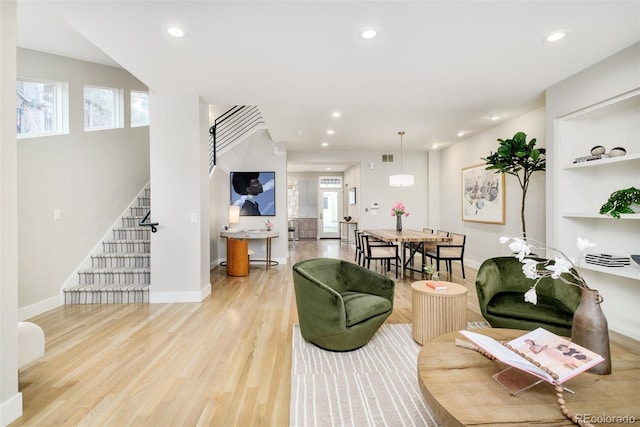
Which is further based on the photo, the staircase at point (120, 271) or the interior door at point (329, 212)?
the interior door at point (329, 212)

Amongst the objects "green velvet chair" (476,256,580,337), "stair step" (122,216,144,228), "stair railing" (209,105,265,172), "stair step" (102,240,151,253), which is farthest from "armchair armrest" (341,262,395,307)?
"stair railing" (209,105,265,172)

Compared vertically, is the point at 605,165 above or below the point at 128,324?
above

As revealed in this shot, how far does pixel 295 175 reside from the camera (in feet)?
41.4

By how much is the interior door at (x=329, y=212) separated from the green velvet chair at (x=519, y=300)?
989 cm

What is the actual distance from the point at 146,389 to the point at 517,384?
222cm

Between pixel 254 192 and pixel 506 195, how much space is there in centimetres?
490

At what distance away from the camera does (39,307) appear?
12.0 feet

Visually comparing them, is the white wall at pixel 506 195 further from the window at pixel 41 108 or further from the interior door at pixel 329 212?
the window at pixel 41 108

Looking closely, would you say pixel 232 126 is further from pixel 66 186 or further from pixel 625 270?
pixel 625 270

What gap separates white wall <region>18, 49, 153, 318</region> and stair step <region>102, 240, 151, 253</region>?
7.1 inches

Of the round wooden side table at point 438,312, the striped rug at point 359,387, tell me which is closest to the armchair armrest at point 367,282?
the round wooden side table at point 438,312

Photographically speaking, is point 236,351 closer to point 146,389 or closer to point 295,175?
point 146,389

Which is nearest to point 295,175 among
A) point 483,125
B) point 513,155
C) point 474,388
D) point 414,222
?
point 414,222

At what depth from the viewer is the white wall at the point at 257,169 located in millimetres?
6754
